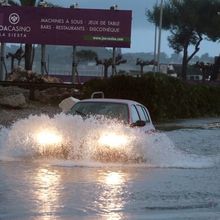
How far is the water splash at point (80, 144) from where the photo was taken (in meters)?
14.6

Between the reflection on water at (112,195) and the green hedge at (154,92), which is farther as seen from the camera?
the green hedge at (154,92)

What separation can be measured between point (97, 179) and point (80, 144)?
2469 millimetres

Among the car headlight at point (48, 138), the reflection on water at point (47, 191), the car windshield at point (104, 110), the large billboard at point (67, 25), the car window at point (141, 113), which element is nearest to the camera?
the reflection on water at point (47, 191)

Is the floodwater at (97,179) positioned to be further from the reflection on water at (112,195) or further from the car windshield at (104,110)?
the car windshield at (104,110)

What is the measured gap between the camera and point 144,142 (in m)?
15.2

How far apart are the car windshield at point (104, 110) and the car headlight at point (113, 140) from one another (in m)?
0.71

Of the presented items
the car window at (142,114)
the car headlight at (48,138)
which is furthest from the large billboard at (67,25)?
the car headlight at (48,138)

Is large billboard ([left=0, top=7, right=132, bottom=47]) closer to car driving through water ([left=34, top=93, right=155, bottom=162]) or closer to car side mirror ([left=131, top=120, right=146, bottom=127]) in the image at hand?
car driving through water ([left=34, top=93, right=155, bottom=162])

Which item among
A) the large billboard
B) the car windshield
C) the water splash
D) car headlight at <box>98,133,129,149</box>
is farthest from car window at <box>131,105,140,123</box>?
the large billboard

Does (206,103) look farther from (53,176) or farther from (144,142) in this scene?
(53,176)

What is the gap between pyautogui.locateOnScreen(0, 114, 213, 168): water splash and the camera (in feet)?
47.9

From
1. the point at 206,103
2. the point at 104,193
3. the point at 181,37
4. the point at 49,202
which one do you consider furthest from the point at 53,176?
the point at 181,37

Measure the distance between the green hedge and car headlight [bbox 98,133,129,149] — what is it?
17.0 m

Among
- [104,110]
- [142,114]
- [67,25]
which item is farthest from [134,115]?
[67,25]
